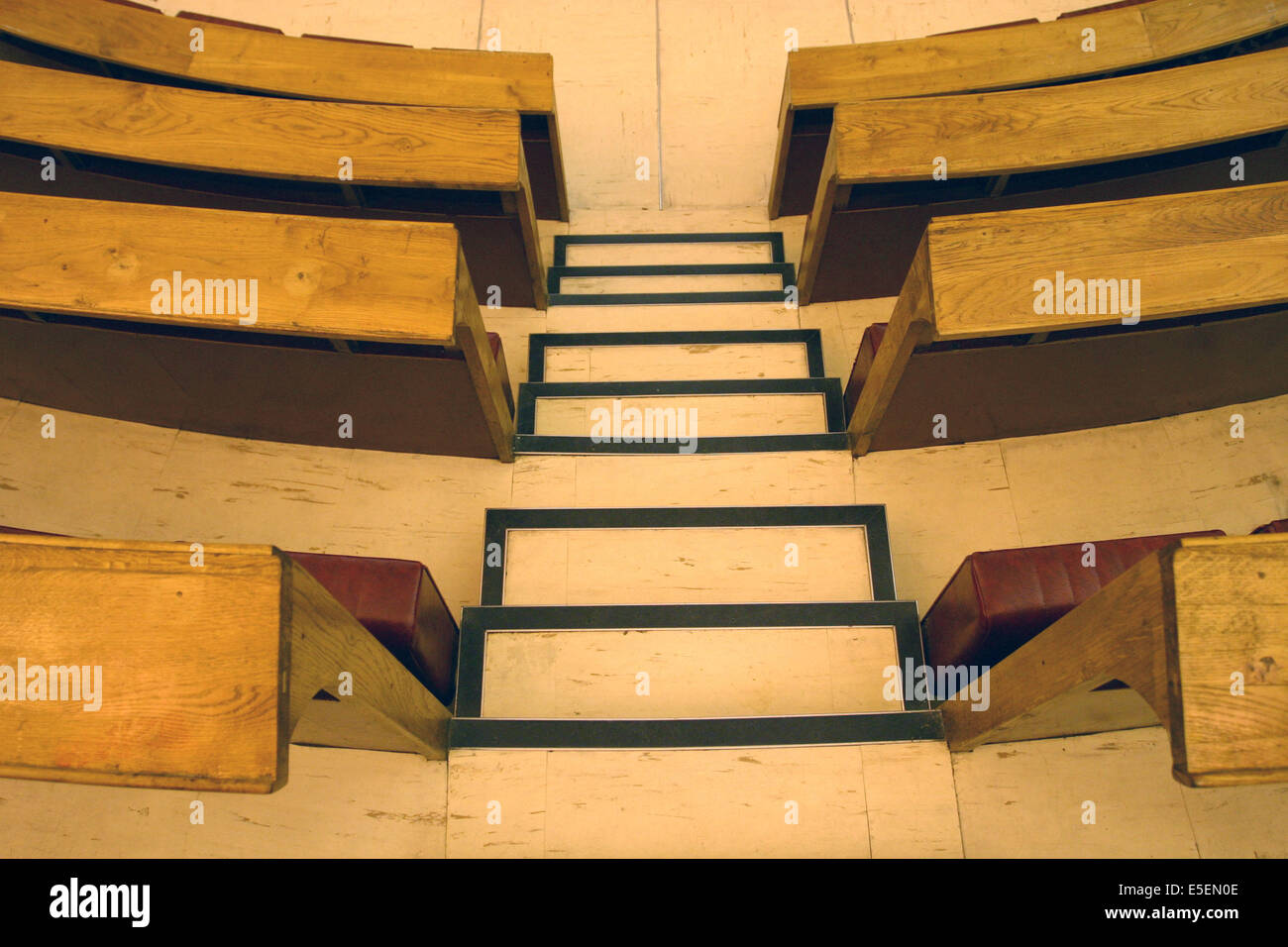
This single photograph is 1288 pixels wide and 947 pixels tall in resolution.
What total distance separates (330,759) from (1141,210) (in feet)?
2.61

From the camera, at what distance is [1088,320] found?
562mm

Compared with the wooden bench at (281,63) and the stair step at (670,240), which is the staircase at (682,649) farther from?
the wooden bench at (281,63)

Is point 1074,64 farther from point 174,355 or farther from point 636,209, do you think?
point 174,355

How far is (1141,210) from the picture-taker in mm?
592

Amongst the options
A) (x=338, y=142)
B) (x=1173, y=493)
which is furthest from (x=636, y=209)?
(x=1173, y=493)

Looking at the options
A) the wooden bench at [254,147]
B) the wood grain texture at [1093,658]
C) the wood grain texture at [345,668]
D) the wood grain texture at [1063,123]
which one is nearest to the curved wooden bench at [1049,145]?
the wood grain texture at [1063,123]

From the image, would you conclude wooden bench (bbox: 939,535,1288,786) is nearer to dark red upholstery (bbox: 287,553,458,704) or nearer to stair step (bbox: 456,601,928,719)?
stair step (bbox: 456,601,928,719)

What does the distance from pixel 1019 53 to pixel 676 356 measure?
2.15 ft

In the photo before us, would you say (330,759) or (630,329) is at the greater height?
(630,329)

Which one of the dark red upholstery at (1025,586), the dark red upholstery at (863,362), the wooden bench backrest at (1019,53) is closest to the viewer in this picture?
the dark red upholstery at (1025,586)

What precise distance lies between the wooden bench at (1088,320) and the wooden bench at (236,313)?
15.3 inches

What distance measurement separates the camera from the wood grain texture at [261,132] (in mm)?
744
